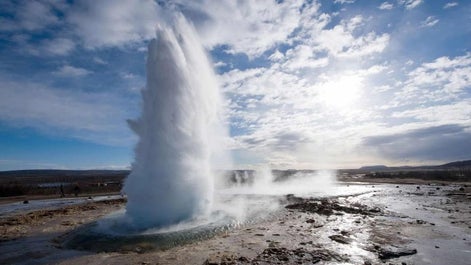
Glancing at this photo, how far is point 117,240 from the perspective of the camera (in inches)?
623

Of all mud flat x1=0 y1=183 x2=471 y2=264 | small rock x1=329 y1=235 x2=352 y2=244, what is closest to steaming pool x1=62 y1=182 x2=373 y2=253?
mud flat x1=0 y1=183 x2=471 y2=264

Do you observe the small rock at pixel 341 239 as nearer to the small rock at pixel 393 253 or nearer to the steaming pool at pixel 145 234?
the small rock at pixel 393 253

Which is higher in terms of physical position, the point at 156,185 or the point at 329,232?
the point at 156,185

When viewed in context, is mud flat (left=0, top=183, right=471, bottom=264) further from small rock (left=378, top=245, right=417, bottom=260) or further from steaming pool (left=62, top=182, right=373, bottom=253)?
steaming pool (left=62, top=182, right=373, bottom=253)

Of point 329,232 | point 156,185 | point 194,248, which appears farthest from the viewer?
point 156,185

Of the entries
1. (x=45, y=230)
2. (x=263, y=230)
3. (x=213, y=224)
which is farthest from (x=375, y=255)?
(x=45, y=230)

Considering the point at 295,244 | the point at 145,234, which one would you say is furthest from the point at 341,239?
the point at 145,234

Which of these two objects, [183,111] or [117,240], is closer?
[117,240]

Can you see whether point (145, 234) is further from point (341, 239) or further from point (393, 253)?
point (393, 253)

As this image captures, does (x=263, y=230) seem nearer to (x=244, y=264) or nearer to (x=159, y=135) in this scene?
(x=244, y=264)

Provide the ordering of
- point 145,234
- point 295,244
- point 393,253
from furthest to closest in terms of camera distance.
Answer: point 145,234, point 295,244, point 393,253

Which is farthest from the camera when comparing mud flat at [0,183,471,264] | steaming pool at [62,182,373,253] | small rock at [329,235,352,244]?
steaming pool at [62,182,373,253]

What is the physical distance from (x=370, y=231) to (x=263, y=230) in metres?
5.63

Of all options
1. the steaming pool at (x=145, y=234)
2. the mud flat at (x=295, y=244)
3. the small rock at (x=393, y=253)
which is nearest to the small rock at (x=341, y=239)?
the mud flat at (x=295, y=244)
